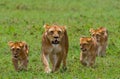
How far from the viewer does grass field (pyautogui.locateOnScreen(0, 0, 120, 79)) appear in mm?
11913

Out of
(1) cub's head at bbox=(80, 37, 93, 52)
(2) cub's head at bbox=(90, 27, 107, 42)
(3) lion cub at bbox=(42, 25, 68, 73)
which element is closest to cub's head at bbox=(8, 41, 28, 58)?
(3) lion cub at bbox=(42, 25, 68, 73)

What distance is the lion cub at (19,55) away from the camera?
471 inches

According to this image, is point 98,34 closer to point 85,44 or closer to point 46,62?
point 85,44

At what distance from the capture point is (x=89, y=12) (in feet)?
80.6

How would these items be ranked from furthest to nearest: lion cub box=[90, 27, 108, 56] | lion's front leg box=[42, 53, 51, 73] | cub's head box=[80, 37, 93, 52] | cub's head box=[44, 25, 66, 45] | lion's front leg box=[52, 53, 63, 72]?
lion cub box=[90, 27, 108, 56]
cub's head box=[80, 37, 93, 52]
lion's front leg box=[52, 53, 63, 72]
lion's front leg box=[42, 53, 51, 73]
cub's head box=[44, 25, 66, 45]

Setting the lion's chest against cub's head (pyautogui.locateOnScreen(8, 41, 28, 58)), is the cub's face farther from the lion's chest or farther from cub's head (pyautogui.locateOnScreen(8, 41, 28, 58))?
the lion's chest

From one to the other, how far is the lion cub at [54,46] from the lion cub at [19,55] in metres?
0.59

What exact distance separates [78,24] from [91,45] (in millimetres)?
7436

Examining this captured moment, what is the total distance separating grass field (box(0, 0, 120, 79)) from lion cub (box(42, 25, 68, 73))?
0.75ft

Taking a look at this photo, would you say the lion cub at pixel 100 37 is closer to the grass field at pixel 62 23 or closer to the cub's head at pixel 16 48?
the grass field at pixel 62 23

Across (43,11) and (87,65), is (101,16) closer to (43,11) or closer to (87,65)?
(43,11)

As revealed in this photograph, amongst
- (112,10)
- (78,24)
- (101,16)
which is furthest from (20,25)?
(112,10)

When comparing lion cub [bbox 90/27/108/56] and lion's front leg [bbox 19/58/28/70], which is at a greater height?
lion cub [bbox 90/27/108/56]

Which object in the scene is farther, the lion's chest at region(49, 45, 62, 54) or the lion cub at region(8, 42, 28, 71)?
the lion cub at region(8, 42, 28, 71)
